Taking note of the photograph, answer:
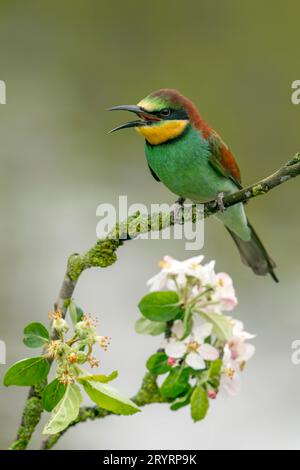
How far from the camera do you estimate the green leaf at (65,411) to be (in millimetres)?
942

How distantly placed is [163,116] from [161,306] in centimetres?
91

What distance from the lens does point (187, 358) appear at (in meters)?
1.03

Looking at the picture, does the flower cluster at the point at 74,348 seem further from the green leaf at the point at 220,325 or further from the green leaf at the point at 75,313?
the green leaf at the point at 220,325

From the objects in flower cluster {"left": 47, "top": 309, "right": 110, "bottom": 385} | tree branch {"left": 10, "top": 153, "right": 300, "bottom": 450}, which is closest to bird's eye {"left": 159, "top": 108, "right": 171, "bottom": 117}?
tree branch {"left": 10, "top": 153, "right": 300, "bottom": 450}

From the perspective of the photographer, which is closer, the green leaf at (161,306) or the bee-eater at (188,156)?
the green leaf at (161,306)

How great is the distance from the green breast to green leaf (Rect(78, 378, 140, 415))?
43.9 inches

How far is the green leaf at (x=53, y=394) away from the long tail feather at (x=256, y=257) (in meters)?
1.22

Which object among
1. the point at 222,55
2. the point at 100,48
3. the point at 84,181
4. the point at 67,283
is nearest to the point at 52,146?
the point at 84,181

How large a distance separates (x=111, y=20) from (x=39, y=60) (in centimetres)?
35

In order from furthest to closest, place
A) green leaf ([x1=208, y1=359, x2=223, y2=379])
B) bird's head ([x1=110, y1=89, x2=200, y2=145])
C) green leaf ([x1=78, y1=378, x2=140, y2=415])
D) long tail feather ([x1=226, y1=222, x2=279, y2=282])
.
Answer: long tail feather ([x1=226, y1=222, x2=279, y2=282]) < bird's head ([x1=110, y1=89, x2=200, y2=145]) < green leaf ([x1=208, y1=359, x2=223, y2=379]) < green leaf ([x1=78, y1=378, x2=140, y2=415])

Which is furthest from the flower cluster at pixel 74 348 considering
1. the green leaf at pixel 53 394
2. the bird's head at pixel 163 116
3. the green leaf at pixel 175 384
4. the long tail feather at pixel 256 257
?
the long tail feather at pixel 256 257

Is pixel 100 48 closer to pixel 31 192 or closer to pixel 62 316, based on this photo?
pixel 31 192

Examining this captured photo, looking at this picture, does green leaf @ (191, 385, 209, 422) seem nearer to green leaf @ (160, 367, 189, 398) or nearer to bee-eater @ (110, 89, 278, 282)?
green leaf @ (160, 367, 189, 398)

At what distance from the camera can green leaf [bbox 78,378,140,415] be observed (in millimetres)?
939
